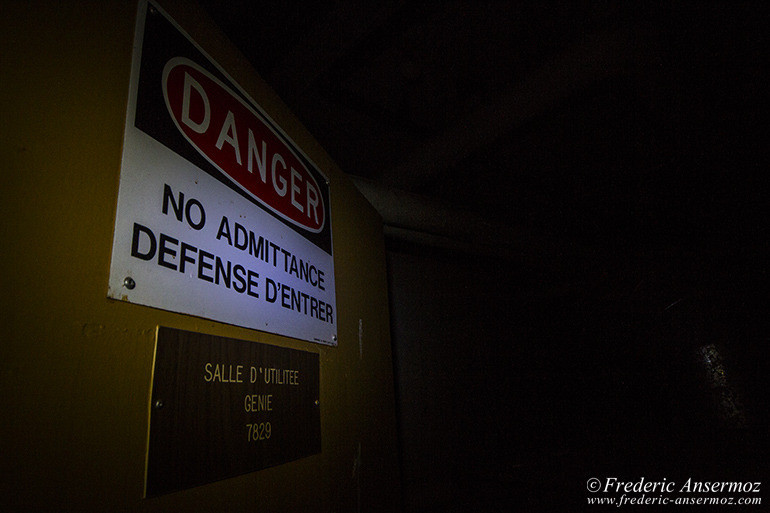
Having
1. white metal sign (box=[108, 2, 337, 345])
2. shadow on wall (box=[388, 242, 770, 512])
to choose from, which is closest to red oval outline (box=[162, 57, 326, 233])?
white metal sign (box=[108, 2, 337, 345])

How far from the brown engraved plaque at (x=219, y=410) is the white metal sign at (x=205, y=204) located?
69mm

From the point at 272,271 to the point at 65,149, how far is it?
0.47 metres

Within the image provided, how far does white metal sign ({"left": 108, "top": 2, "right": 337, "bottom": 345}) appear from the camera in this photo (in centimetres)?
63

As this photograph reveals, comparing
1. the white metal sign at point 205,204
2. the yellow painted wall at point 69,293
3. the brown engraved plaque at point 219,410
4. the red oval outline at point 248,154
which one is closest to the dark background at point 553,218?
the red oval outline at point 248,154

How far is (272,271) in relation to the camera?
→ 0.93m

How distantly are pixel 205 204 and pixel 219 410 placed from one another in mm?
413

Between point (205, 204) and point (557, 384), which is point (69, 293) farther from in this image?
point (557, 384)

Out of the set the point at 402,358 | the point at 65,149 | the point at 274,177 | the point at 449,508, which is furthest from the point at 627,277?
the point at 65,149

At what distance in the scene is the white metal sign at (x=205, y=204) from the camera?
635 millimetres

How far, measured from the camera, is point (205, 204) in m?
0.77

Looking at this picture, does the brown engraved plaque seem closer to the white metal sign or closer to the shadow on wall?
the white metal sign

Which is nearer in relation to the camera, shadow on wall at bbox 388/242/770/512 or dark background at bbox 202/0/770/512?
dark background at bbox 202/0/770/512

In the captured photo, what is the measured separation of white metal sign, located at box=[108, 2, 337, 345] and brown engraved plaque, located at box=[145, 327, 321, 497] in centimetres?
7

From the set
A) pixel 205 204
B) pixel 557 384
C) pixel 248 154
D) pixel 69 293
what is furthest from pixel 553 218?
pixel 69 293
